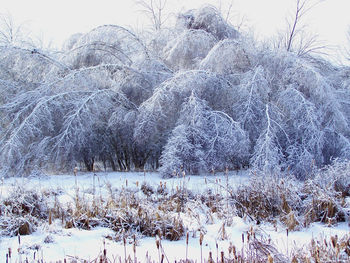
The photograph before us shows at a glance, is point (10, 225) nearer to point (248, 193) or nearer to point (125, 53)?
point (248, 193)

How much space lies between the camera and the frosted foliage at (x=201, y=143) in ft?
25.9

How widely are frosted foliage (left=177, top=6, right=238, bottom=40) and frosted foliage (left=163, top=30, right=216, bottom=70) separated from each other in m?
0.46

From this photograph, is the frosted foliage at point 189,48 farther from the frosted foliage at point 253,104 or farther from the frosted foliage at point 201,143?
the frosted foliage at point 201,143

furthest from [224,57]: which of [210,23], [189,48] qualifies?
[210,23]

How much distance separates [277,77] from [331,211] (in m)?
5.56

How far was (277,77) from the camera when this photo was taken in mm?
9766

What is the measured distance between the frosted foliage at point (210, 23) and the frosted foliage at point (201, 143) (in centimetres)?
335

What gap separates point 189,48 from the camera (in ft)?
33.0

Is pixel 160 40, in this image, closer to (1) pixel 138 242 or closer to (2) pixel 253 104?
(2) pixel 253 104

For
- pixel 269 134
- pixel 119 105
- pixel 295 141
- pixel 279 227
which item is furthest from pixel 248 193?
pixel 119 105

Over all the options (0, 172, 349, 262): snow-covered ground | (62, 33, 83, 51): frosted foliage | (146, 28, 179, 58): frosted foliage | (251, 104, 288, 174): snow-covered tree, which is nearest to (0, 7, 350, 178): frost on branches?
(251, 104, 288, 174): snow-covered tree

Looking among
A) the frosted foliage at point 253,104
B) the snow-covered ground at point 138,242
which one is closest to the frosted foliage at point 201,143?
the frosted foliage at point 253,104

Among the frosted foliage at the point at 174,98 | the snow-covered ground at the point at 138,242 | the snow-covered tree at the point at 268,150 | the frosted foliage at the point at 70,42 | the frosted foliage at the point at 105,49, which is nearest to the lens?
the snow-covered ground at the point at 138,242

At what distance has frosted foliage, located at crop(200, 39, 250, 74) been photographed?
910 cm
